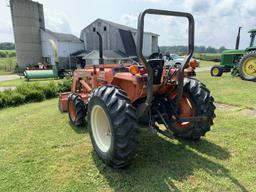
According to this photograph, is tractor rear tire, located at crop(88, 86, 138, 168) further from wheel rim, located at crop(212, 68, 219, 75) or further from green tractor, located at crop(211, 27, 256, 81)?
wheel rim, located at crop(212, 68, 219, 75)

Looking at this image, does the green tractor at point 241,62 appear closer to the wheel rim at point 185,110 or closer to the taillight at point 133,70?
the wheel rim at point 185,110

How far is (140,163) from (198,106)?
118 centimetres

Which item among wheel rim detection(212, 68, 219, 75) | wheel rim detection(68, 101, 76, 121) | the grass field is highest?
wheel rim detection(212, 68, 219, 75)

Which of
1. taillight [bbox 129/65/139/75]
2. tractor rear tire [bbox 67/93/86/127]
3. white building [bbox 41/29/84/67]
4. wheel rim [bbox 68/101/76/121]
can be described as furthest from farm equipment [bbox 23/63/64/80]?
taillight [bbox 129/65/139/75]

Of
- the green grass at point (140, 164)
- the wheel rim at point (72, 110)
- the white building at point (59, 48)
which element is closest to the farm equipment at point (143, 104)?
the green grass at point (140, 164)

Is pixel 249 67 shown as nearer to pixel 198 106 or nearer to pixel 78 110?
pixel 198 106

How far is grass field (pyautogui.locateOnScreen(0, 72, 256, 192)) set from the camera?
2684 mm

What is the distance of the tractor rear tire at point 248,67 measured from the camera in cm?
1080

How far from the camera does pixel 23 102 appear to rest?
8.31m

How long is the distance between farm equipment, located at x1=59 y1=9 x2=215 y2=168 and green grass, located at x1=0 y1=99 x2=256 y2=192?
0.25m

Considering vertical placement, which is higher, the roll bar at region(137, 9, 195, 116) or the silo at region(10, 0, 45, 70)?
the silo at region(10, 0, 45, 70)

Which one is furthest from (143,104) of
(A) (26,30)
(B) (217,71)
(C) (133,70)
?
(A) (26,30)

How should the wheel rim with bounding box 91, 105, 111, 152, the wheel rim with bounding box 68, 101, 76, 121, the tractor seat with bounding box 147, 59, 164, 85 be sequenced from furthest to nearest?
the wheel rim with bounding box 68, 101, 76, 121 < the wheel rim with bounding box 91, 105, 111, 152 < the tractor seat with bounding box 147, 59, 164, 85

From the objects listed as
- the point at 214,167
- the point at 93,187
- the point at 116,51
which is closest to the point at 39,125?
the point at 93,187
